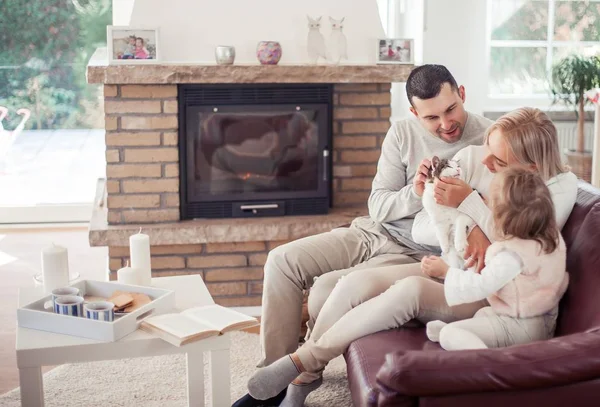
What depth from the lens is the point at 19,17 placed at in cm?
515

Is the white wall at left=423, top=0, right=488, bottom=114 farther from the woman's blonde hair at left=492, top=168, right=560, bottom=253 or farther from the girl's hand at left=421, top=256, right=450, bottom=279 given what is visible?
the woman's blonde hair at left=492, top=168, right=560, bottom=253

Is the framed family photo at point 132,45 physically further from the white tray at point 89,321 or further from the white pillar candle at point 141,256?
the white tray at point 89,321

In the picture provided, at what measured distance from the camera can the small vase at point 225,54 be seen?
3695 millimetres

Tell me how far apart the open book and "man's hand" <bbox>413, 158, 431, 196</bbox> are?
0.65 m

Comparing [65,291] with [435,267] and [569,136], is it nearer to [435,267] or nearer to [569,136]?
[435,267]

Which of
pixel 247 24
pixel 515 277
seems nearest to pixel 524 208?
pixel 515 277

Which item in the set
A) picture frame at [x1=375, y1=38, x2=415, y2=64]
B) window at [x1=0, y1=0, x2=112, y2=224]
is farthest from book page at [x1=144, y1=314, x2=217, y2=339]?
window at [x1=0, y1=0, x2=112, y2=224]

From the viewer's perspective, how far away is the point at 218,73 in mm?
3650

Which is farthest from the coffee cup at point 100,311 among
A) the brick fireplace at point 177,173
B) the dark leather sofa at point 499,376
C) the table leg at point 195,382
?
the brick fireplace at point 177,173

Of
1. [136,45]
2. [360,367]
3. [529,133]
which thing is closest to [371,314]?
[360,367]

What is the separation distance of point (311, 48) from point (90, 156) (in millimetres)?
2106

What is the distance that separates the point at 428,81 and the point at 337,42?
1.25 m

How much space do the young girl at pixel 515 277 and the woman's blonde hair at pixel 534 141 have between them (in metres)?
0.18

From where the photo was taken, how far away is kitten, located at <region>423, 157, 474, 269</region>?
7.82ft
